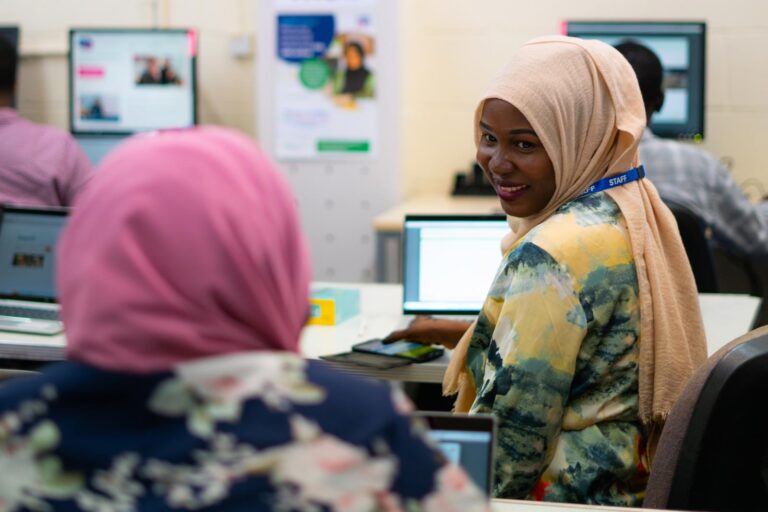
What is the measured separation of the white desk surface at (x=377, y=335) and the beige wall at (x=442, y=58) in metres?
1.89

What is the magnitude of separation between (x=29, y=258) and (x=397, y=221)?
166 centimetres

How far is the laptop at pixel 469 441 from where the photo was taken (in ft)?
4.05

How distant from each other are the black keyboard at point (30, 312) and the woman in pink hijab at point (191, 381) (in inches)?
76.8

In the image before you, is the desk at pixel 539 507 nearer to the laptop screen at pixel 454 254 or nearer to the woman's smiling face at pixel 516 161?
the woman's smiling face at pixel 516 161

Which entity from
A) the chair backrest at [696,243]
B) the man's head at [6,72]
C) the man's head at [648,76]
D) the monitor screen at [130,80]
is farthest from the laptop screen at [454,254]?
the monitor screen at [130,80]

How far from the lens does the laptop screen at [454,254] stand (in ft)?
8.78

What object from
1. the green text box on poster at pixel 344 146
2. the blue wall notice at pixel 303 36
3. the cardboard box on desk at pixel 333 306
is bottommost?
the cardboard box on desk at pixel 333 306

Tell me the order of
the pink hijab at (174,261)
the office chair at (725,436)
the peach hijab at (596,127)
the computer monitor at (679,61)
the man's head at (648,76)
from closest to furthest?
the pink hijab at (174,261), the office chair at (725,436), the peach hijab at (596,127), the man's head at (648,76), the computer monitor at (679,61)

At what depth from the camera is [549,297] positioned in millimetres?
1656

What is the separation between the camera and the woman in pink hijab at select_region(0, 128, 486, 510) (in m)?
0.83

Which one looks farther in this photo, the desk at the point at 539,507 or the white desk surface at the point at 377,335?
the white desk surface at the point at 377,335

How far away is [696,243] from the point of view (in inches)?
111

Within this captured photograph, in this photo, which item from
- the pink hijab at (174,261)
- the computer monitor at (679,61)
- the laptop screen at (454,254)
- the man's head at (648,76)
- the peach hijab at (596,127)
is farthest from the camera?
the computer monitor at (679,61)

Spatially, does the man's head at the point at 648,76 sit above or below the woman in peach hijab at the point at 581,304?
above
